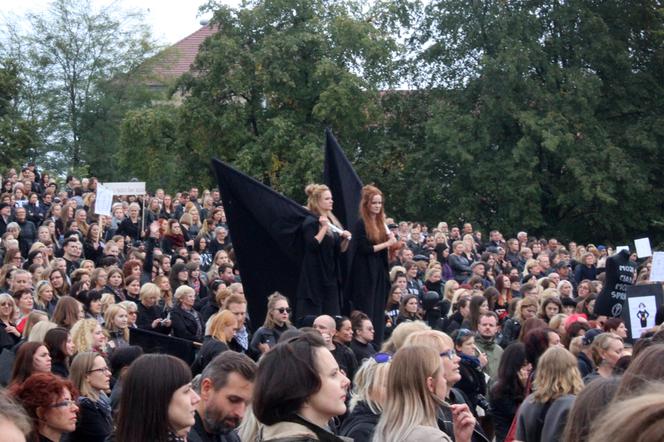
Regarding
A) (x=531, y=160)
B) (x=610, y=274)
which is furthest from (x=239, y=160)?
(x=610, y=274)

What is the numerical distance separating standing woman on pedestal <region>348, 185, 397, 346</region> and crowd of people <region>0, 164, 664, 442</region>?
16 mm

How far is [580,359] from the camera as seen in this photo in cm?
910

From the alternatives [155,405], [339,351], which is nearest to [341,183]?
[339,351]

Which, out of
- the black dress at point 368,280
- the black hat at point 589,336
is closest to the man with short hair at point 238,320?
the black dress at point 368,280

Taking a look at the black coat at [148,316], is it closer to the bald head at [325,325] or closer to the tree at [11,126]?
the bald head at [325,325]

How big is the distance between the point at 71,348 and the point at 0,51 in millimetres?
48485

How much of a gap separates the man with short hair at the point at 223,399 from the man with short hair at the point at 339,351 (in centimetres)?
391

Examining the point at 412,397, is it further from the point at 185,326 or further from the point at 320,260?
the point at 185,326

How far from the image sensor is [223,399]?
4977 millimetres

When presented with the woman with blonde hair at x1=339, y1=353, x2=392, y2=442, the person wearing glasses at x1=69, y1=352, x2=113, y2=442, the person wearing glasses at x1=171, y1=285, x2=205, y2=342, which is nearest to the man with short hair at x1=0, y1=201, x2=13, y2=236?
the person wearing glasses at x1=171, y1=285, x2=205, y2=342

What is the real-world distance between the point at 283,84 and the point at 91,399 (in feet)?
108

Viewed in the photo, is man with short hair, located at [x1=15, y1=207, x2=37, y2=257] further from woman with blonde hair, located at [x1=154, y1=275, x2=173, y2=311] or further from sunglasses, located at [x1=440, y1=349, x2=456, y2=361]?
sunglasses, located at [x1=440, y1=349, x2=456, y2=361]

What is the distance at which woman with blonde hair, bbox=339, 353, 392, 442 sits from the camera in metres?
5.93

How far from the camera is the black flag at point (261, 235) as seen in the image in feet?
36.7
